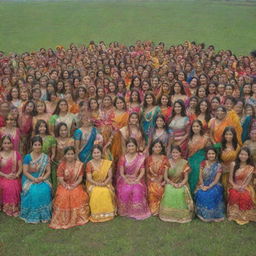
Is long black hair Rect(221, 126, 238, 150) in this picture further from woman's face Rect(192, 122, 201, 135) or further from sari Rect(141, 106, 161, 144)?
sari Rect(141, 106, 161, 144)

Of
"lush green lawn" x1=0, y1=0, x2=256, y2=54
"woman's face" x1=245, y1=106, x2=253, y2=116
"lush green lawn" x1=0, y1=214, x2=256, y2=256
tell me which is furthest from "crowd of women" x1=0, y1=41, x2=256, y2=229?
"lush green lawn" x1=0, y1=0, x2=256, y2=54

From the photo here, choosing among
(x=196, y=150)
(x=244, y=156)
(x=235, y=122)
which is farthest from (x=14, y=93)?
(x=244, y=156)

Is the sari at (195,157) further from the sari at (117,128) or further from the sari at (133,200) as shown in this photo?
the sari at (117,128)

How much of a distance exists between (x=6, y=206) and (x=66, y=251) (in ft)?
4.68

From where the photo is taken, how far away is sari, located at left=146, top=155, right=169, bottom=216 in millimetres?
5773

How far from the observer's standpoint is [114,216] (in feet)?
18.6

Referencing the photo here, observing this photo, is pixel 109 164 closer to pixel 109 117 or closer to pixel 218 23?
pixel 109 117

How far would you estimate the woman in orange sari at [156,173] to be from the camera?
5777 mm

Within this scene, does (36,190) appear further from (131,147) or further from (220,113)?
(220,113)

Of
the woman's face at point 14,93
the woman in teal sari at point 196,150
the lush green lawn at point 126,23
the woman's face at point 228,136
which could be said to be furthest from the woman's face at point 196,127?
the lush green lawn at point 126,23

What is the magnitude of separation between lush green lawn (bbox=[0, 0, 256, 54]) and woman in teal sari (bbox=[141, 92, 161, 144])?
1709 cm

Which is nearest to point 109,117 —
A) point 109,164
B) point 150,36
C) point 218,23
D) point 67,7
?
point 109,164

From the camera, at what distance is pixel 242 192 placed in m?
5.50

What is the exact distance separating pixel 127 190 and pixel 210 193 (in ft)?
4.00
